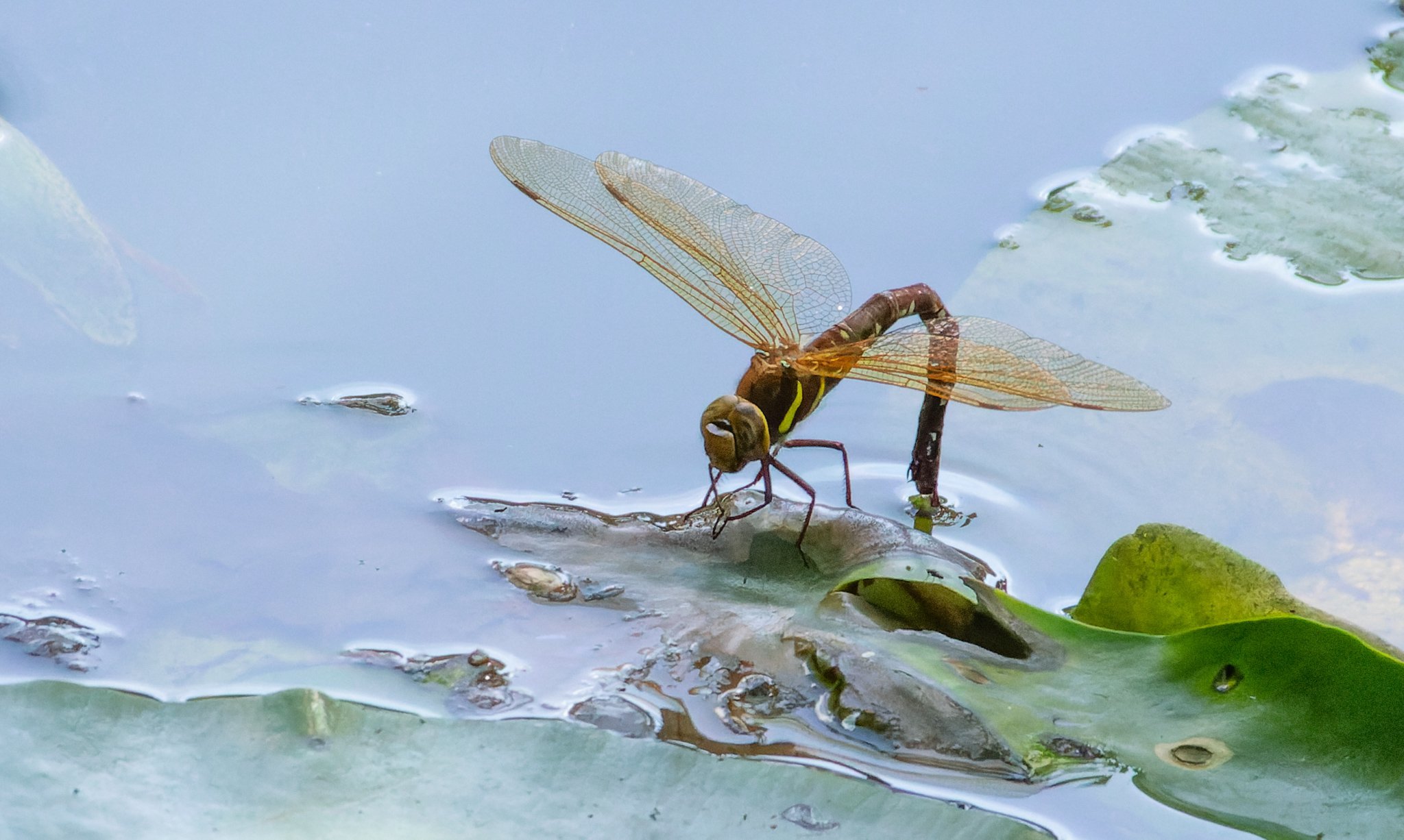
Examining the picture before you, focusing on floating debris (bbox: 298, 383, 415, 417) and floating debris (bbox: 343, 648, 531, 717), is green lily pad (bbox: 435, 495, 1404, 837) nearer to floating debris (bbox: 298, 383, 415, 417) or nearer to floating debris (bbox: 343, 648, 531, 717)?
floating debris (bbox: 343, 648, 531, 717)

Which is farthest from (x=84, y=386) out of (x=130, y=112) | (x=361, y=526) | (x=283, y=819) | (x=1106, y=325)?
(x=1106, y=325)

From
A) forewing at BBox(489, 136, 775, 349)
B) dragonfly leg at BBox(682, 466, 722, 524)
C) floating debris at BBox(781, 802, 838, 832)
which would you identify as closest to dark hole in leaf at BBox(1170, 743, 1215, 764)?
floating debris at BBox(781, 802, 838, 832)

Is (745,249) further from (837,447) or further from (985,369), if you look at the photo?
(985,369)

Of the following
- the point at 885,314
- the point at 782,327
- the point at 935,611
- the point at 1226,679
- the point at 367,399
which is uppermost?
the point at 885,314

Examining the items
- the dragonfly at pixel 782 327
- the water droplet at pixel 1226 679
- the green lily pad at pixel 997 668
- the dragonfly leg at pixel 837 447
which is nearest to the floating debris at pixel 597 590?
the green lily pad at pixel 997 668

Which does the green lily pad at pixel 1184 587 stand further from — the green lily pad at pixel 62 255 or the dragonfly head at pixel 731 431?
the green lily pad at pixel 62 255

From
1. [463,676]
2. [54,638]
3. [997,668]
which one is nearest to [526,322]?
[463,676]

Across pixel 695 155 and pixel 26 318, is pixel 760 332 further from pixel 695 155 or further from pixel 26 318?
pixel 26 318

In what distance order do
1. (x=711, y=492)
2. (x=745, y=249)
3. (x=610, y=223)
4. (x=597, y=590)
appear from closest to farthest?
(x=597, y=590)
(x=711, y=492)
(x=610, y=223)
(x=745, y=249)
